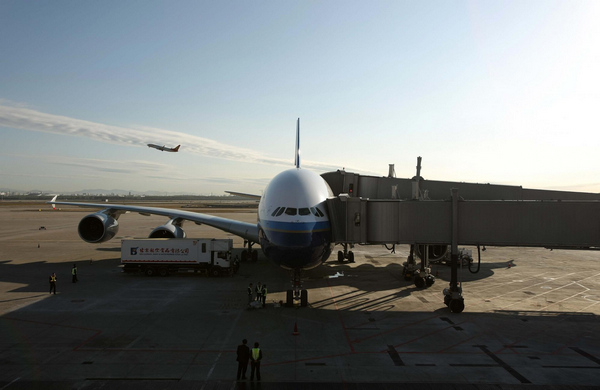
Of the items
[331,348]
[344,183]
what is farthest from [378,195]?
[331,348]

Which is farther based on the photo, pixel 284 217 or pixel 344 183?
pixel 344 183

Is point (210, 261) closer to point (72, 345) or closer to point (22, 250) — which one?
point (72, 345)

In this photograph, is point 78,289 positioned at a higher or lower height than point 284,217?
lower

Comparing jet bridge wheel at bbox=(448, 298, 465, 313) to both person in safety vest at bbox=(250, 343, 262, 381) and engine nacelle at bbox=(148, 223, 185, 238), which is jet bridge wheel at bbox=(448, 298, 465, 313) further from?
engine nacelle at bbox=(148, 223, 185, 238)

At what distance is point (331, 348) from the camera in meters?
14.4

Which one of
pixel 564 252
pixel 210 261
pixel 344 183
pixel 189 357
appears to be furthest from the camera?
pixel 564 252

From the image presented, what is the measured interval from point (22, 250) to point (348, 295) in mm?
36708

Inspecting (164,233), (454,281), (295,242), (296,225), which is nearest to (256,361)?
(295,242)

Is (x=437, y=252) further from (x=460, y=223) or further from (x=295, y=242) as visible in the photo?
(x=295, y=242)

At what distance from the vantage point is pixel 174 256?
28.1 m

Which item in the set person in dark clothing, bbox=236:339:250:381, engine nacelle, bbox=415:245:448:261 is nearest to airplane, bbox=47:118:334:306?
person in dark clothing, bbox=236:339:250:381

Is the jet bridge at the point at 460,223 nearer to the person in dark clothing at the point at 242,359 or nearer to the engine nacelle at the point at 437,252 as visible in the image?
the engine nacelle at the point at 437,252

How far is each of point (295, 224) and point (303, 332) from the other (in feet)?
16.4

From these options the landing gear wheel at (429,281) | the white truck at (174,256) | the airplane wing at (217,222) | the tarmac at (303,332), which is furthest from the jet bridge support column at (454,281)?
the white truck at (174,256)
